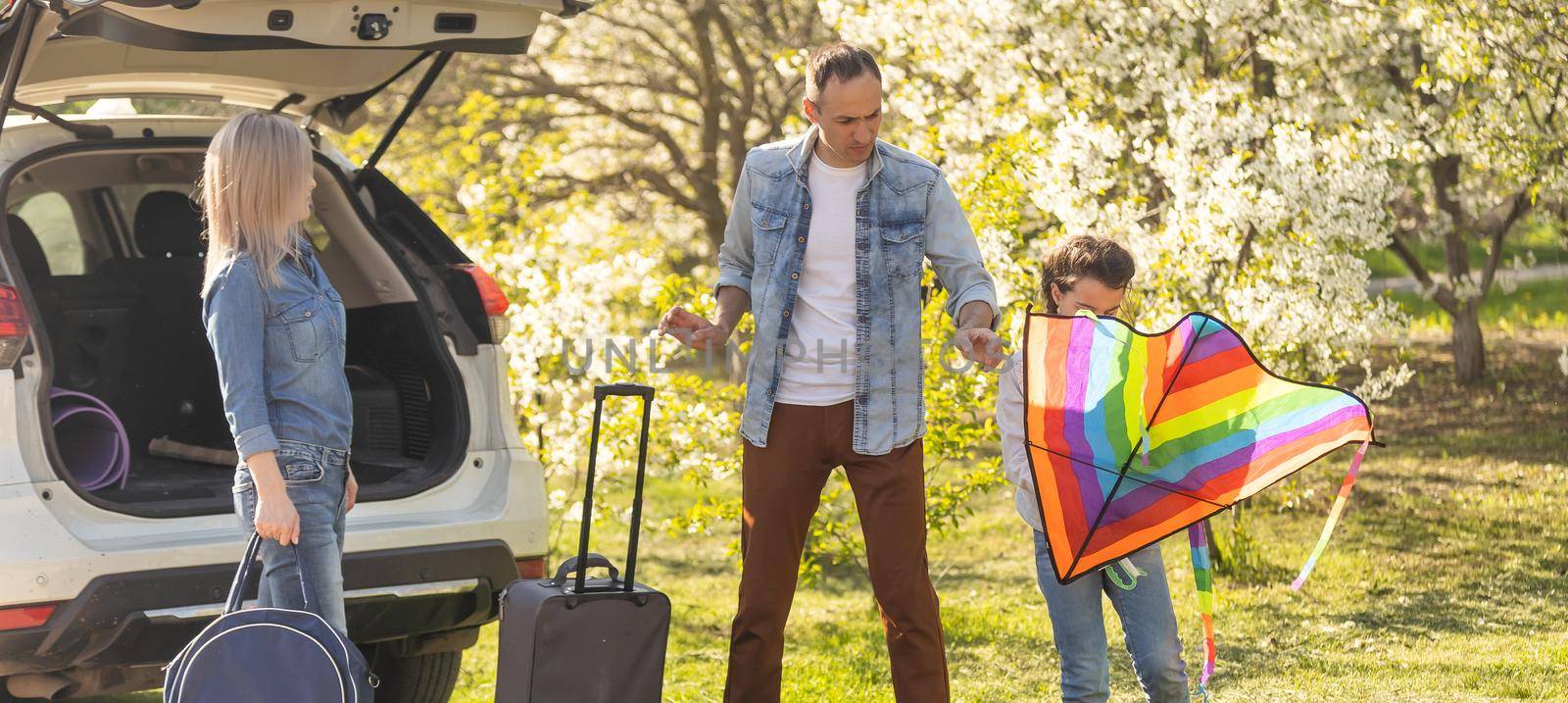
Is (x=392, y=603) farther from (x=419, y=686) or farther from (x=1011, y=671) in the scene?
(x=1011, y=671)

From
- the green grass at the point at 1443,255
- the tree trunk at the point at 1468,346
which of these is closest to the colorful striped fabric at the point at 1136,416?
the tree trunk at the point at 1468,346

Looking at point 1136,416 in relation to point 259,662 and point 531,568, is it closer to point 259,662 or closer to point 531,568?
point 531,568

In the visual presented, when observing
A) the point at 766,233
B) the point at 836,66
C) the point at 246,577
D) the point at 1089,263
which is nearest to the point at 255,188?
the point at 246,577

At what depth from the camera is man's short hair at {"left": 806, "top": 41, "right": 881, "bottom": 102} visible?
11.8 feet

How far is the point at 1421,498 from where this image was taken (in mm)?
8539

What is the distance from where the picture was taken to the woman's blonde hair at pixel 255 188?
3.36 meters

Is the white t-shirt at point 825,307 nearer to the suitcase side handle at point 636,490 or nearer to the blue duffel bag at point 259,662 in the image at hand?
the suitcase side handle at point 636,490

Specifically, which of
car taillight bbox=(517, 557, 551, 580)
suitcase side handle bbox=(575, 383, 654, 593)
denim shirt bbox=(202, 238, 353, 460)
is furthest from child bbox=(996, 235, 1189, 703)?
denim shirt bbox=(202, 238, 353, 460)

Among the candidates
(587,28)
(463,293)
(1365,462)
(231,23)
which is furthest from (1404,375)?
(587,28)

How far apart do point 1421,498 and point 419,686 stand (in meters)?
5.91

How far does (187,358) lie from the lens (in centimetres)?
512

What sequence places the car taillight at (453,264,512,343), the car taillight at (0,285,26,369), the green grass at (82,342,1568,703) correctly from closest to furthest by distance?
the car taillight at (0,285,26,369), the car taillight at (453,264,512,343), the green grass at (82,342,1568,703)

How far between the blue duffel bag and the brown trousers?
94 centimetres

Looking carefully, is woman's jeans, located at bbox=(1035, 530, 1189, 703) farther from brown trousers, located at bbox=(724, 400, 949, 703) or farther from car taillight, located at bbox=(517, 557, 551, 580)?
car taillight, located at bbox=(517, 557, 551, 580)
